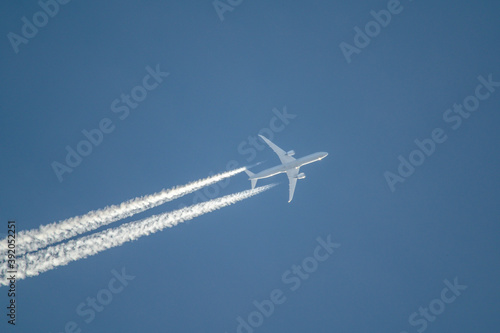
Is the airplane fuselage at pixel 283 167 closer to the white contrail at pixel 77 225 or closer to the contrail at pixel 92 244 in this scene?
the contrail at pixel 92 244

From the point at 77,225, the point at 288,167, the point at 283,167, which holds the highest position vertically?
the point at 77,225

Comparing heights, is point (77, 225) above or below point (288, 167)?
above

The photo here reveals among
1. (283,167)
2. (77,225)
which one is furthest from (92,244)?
(283,167)

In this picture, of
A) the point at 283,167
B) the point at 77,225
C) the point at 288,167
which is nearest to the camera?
the point at 77,225

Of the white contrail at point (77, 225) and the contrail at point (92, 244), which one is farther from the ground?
the white contrail at point (77, 225)

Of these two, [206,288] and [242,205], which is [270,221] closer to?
[242,205]

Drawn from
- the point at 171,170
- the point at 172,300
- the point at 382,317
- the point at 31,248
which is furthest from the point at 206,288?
the point at 31,248

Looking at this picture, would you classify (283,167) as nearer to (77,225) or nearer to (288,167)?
(288,167)

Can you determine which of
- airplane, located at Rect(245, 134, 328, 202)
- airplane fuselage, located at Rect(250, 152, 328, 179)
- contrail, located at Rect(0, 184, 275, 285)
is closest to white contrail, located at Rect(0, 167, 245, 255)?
contrail, located at Rect(0, 184, 275, 285)

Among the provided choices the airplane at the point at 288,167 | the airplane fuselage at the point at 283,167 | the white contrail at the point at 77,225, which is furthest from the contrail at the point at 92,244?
the airplane fuselage at the point at 283,167
